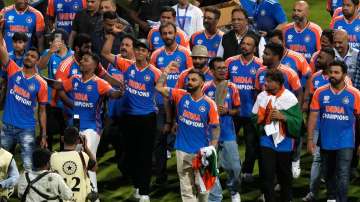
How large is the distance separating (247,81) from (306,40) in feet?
5.56

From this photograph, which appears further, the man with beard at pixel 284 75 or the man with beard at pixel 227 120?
the man with beard at pixel 284 75

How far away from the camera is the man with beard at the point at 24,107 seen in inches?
592

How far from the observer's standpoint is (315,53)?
16.2 meters

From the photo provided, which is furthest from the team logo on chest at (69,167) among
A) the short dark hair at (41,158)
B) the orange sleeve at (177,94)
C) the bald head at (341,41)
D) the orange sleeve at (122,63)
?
the bald head at (341,41)

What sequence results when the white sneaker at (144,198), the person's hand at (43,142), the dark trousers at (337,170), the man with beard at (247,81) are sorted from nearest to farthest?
1. the dark trousers at (337,170)
2. the person's hand at (43,142)
3. the white sneaker at (144,198)
4. the man with beard at (247,81)

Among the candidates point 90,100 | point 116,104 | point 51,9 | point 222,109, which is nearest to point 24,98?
point 90,100

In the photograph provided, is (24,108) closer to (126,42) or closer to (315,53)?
(126,42)

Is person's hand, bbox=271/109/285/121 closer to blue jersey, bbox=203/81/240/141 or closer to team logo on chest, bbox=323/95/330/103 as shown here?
team logo on chest, bbox=323/95/330/103

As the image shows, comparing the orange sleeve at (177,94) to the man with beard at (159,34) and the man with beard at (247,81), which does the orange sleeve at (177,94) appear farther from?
the man with beard at (159,34)

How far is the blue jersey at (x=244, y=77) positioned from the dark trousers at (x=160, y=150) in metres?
1.10

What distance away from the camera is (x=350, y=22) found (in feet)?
57.3

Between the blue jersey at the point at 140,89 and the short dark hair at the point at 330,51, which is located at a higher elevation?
the short dark hair at the point at 330,51

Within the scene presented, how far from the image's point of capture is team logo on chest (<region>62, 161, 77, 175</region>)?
12656 millimetres

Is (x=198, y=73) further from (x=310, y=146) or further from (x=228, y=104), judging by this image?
(x=310, y=146)
